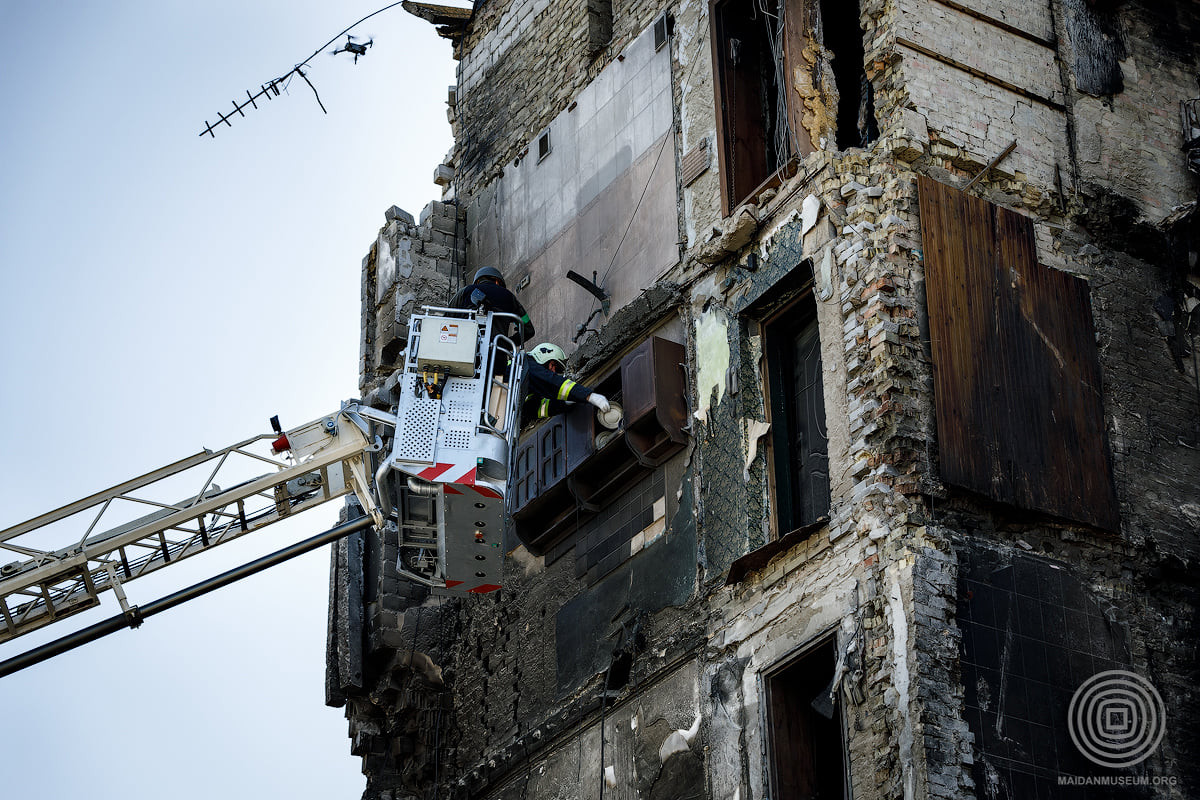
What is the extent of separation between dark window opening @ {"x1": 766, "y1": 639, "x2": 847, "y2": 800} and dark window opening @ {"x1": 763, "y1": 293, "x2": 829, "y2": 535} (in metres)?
1.32

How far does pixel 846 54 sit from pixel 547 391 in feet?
14.2

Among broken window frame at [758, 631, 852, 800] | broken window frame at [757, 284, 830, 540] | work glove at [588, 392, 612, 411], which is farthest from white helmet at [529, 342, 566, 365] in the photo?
Answer: broken window frame at [758, 631, 852, 800]

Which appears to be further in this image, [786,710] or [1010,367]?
[1010,367]

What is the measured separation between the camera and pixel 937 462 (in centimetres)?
1314

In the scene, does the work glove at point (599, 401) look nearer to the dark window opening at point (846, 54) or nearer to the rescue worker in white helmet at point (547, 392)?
the rescue worker in white helmet at point (547, 392)

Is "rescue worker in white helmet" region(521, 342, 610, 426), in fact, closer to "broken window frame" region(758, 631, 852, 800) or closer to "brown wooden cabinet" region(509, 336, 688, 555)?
"brown wooden cabinet" region(509, 336, 688, 555)

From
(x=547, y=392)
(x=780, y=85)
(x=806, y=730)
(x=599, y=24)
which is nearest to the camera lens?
(x=806, y=730)

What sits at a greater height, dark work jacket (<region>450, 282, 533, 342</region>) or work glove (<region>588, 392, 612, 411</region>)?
dark work jacket (<region>450, 282, 533, 342</region>)

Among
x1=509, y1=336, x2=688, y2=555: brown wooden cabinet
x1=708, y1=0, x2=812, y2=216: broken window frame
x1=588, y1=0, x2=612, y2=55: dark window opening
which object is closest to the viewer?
x1=708, y1=0, x2=812, y2=216: broken window frame

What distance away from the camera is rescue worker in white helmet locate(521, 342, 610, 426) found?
16703mm

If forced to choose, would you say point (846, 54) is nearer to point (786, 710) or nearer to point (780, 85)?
point (780, 85)

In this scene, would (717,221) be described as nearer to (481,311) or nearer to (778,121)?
(778,121)

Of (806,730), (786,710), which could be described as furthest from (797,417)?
(806,730)

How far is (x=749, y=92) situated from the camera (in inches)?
675
